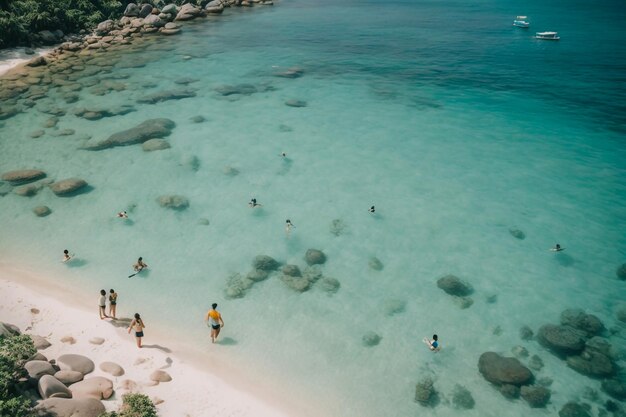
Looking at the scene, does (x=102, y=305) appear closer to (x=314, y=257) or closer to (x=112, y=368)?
(x=112, y=368)

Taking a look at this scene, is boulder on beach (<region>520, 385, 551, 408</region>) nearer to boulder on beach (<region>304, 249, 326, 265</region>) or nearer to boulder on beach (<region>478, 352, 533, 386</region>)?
boulder on beach (<region>478, 352, 533, 386</region>)

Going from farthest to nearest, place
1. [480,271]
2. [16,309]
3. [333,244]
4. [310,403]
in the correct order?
[333,244]
[480,271]
[16,309]
[310,403]

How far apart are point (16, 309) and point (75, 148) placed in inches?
740

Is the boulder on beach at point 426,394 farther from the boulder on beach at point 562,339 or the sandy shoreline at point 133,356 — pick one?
the boulder on beach at point 562,339

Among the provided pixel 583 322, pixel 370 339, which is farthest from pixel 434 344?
pixel 583 322

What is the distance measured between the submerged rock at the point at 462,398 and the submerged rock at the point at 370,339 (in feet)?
12.6

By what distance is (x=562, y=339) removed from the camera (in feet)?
58.9

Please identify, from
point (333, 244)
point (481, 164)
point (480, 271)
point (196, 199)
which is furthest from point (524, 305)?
point (196, 199)

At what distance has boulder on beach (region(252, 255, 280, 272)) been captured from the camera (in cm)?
2186

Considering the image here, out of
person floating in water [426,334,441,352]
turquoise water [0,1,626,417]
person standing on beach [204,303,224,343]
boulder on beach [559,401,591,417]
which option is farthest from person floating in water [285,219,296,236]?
boulder on beach [559,401,591,417]

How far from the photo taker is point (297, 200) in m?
27.9

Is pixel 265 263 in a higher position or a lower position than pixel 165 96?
lower

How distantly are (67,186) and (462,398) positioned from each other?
91.4ft

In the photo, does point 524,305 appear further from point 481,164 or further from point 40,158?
point 40,158
